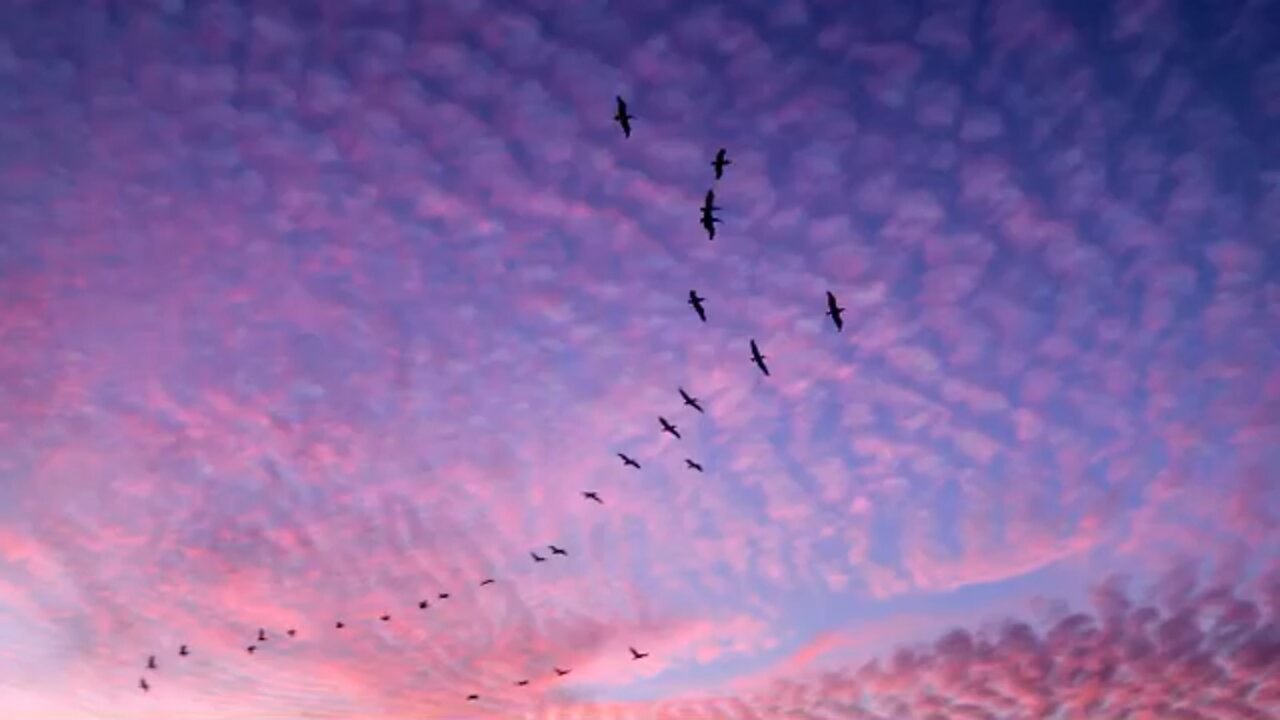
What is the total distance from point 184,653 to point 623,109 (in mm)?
54837

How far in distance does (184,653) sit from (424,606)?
835 inches

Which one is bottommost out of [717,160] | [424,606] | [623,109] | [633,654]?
[633,654]

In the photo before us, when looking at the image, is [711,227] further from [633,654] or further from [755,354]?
[633,654]

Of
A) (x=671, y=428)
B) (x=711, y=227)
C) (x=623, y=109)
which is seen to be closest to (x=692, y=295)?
(x=711, y=227)

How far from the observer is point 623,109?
25.5 m

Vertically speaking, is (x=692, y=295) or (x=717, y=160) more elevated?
(x=717, y=160)

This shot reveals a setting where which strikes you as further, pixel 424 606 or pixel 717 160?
pixel 424 606

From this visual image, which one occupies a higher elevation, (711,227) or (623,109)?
(623,109)

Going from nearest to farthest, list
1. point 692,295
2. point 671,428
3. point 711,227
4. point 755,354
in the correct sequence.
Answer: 1. point 711,227
2. point 692,295
3. point 755,354
4. point 671,428

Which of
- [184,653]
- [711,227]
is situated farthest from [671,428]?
[184,653]

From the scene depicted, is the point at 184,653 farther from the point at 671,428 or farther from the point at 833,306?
the point at 833,306

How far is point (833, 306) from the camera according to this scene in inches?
1061

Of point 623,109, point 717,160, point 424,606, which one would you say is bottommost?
point 424,606

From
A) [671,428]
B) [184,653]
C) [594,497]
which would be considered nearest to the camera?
[671,428]
